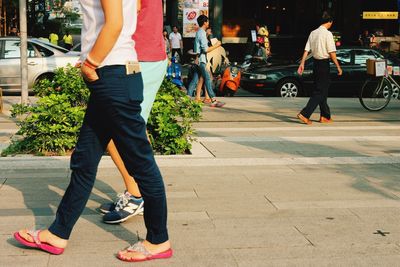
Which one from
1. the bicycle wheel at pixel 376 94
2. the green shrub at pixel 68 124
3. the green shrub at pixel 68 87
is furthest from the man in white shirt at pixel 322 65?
the green shrub at pixel 68 87

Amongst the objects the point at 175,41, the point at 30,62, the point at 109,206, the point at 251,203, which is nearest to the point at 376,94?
the point at 251,203

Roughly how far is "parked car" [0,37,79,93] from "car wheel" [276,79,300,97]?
476 cm

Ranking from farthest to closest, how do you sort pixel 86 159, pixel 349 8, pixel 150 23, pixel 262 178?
pixel 349 8, pixel 262 178, pixel 150 23, pixel 86 159

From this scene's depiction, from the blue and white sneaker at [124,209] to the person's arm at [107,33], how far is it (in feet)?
4.61

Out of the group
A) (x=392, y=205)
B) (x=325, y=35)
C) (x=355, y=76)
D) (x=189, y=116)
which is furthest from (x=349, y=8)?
(x=392, y=205)

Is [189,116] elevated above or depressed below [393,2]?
below

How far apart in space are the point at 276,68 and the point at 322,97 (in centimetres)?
590

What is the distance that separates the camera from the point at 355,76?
1720 cm

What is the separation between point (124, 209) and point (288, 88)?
468 inches

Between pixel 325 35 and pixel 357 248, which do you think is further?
pixel 325 35

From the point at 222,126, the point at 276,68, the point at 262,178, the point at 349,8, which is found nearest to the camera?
the point at 262,178

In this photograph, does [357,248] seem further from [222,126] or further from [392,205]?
[222,126]

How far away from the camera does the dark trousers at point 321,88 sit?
1116 cm

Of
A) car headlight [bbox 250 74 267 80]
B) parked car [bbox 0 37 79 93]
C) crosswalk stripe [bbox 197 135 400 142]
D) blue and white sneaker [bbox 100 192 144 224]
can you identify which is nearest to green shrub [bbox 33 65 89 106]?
crosswalk stripe [bbox 197 135 400 142]
